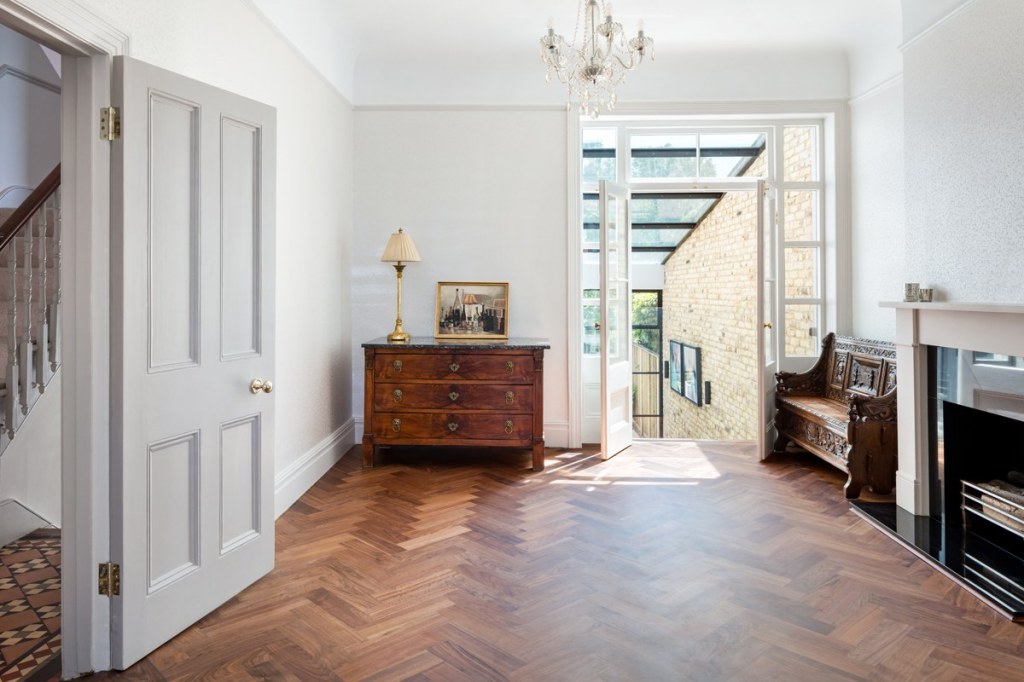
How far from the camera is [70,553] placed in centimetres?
191

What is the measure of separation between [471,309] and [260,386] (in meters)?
2.40

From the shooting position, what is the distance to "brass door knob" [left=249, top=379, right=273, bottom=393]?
2391 millimetres

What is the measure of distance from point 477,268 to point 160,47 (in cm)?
274

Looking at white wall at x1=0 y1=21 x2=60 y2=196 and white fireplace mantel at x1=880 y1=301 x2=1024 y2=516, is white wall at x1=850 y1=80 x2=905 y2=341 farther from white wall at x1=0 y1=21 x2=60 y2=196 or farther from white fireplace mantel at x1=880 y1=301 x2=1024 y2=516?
white wall at x1=0 y1=21 x2=60 y2=196

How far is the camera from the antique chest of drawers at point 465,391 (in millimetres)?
4133

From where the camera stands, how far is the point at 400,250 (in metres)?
4.31

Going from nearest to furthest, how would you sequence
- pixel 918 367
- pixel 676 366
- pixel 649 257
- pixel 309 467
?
pixel 918 367, pixel 309 467, pixel 676 366, pixel 649 257

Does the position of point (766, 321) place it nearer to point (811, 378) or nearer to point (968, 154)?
point (811, 378)

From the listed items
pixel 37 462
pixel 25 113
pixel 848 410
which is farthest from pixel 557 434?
pixel 25 113

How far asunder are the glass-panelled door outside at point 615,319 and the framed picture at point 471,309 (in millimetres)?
803

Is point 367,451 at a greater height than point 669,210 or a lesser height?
lesser

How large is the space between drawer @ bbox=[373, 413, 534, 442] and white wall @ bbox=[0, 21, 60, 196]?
390cm

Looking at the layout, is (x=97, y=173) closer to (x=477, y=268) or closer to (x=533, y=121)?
(x=477, y=268)

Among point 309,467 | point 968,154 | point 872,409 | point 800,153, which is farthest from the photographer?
point 800,153
